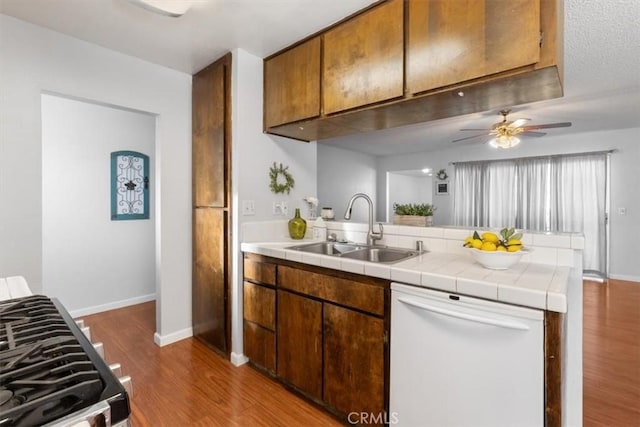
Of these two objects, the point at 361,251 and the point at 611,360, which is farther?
the point at 611,360

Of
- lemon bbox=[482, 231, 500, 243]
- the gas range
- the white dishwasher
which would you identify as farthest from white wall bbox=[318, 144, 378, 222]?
the gas range

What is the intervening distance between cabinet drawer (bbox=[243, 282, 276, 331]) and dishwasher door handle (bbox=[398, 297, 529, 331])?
958 mm

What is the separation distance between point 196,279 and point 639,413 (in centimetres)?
316

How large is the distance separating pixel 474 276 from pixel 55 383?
53.4 inches

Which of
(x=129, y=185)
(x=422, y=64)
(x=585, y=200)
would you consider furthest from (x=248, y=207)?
(x=585, y=200)

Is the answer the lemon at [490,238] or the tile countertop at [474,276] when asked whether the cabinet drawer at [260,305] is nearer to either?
the tile countertop at [474,276]

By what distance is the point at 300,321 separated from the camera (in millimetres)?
1859

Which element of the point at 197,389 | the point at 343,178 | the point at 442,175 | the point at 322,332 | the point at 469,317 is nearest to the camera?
the point at 469,317

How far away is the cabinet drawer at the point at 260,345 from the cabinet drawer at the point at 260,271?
332mm

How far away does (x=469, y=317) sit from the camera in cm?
123

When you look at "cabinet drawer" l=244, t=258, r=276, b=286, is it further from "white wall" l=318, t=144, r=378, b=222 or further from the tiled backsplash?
"white wall" l=318, t=144, r=378, b=222

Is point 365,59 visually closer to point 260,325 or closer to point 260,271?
point 260,271

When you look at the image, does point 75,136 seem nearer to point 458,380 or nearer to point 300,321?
point 300,321

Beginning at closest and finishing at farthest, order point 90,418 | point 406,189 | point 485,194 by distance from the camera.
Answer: point 90,418, point 485,194, point 406,189
